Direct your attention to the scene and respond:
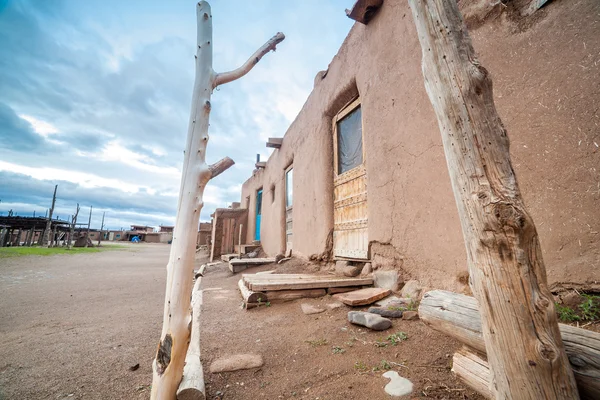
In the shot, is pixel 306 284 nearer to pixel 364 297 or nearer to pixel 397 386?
pixel 364 297

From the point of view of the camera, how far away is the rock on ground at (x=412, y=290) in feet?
9.69

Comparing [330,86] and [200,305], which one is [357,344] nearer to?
[200,305]

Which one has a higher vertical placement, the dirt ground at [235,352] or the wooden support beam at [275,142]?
the wooden support beam at [275,142]

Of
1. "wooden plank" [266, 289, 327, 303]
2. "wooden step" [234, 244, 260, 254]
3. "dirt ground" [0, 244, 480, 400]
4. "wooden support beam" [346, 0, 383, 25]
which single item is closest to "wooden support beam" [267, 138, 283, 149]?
"wooden step" [234, 244, 260, 254]

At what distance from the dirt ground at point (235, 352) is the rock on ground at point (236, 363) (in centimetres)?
6

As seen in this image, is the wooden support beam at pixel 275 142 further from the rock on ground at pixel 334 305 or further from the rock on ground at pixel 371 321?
the rock on ground at pixel 371 321

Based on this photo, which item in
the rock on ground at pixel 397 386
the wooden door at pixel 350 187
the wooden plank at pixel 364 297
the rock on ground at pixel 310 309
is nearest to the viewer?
the rock on ground at pixel 397 386

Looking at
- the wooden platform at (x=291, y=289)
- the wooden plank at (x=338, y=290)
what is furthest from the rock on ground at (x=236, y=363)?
the wooden plank at (x=338, y=290)

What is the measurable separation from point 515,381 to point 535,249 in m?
0.54

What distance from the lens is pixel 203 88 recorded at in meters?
2.12

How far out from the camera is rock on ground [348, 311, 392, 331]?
2.49 m

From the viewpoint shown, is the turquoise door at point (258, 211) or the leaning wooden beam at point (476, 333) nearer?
the leaning wooden beam at point (476, 333)

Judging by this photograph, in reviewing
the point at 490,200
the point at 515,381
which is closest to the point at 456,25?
the point at 490,200

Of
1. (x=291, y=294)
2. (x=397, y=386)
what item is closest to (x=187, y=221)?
(x=397, y=386)
